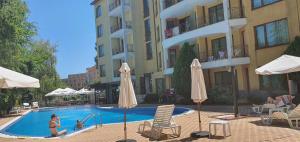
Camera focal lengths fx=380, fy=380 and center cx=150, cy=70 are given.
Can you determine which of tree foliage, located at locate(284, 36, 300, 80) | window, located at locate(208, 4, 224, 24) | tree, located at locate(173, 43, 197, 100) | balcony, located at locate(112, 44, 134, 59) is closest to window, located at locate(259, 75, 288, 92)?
tree foliage, located at locate(284, 36, 300, 80)

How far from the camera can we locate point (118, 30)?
44.2 meters

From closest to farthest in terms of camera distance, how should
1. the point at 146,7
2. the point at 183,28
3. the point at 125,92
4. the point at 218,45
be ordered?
the point at 125,92, the point at 218,45, the point at 183,28, the point at 146,7

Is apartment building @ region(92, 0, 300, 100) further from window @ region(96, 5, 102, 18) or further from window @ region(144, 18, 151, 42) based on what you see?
window @ region(96, 5, 102, 18)

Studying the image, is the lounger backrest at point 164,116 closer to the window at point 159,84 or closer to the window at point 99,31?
the window at point 159,84

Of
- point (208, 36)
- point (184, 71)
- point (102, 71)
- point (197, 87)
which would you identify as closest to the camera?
point (197, 87)

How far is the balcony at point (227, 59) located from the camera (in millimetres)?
26344

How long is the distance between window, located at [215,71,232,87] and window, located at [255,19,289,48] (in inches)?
177

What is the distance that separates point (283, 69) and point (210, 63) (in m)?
13.4

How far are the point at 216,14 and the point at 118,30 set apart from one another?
16746 mm

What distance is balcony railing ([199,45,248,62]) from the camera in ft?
87.6

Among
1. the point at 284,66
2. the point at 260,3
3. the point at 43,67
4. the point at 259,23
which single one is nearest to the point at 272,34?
the point at 259,23

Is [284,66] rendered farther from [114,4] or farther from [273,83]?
[114,4]

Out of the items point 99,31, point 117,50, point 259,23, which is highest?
point 99,31

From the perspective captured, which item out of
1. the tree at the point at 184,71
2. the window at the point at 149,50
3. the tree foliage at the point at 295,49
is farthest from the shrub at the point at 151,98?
the tree foliage at the point at 295,49
